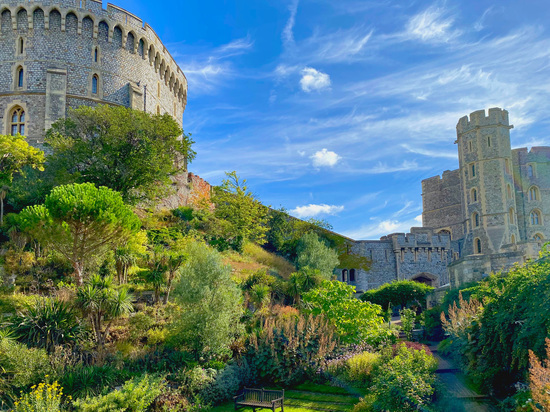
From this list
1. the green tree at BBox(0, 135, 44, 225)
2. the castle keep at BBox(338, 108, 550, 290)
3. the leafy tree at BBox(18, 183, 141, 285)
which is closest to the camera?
the leafy tree at BBox(18, 183, 141, 285)

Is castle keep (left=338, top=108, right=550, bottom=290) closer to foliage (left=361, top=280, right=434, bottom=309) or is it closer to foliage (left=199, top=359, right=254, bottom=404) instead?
foliage (left=361, top=280, right=434, bottom=309)

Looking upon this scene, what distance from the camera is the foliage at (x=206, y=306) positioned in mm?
15422

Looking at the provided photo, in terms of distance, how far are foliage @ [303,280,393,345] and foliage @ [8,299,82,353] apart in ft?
28.9

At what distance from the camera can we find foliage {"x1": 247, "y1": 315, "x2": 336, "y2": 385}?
51.9 feet

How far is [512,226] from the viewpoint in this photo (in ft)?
134

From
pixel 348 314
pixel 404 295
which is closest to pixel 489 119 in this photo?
pixel 404 295

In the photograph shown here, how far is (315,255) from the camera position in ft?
107

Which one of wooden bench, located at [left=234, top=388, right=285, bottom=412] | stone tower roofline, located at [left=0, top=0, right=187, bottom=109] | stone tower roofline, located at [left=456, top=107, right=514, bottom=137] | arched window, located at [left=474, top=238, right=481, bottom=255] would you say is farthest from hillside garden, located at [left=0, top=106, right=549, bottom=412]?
stone tower roofline, located at [left=456, top=107, right=514, bottom=137]

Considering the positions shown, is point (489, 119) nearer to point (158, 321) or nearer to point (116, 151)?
point (116, 151)

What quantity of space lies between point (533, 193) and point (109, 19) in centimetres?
3867

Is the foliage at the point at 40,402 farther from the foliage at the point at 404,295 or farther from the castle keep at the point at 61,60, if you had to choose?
the foliage at the point at 404,295

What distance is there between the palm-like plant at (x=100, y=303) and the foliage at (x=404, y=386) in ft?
26.3

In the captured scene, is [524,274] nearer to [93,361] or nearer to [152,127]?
[93,361]

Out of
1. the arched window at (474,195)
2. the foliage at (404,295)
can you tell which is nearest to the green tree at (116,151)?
the foliage at (404,295)
